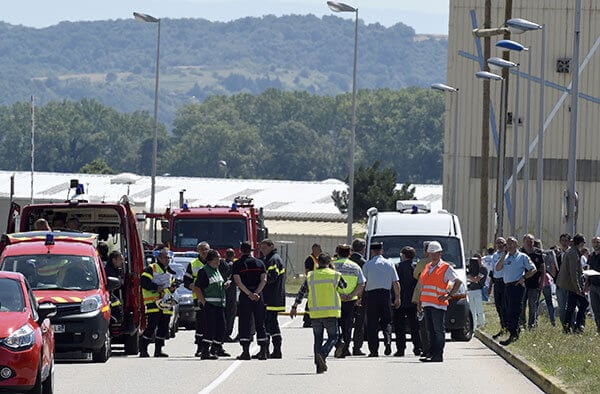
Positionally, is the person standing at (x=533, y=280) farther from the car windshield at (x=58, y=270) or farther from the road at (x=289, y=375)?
the car windshield at (x=58, y=270)

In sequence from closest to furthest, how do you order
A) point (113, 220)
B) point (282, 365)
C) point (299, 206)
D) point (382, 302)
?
1. point (282, 365)
2. point (382, 302)
3. point (113, 220)
4. point (299, 206)

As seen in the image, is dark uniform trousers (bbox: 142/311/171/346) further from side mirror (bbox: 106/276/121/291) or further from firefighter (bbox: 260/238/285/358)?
side mirror (bbox: 106/276/121/291)

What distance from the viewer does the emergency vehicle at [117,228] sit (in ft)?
83.9

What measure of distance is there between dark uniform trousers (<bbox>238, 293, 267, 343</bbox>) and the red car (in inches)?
271

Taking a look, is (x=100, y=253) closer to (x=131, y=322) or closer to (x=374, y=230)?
(x=131, y=322)

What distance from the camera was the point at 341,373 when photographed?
22172 mm

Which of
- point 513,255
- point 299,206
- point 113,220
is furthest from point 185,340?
point 299,206

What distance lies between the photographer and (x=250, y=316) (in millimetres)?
24641

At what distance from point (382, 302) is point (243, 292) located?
2315mm

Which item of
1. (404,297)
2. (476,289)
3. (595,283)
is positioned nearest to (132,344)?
(404,297)

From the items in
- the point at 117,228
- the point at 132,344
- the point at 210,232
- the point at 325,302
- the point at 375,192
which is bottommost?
the point at 132,344

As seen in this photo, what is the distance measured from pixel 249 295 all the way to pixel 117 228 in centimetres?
669

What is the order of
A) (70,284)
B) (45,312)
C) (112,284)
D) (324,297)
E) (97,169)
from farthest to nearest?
(97,169) < (70,284) < (112,284) < (324,297) < (45,312)

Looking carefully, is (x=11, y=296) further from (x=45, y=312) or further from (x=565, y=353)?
(x=565, y=353)
